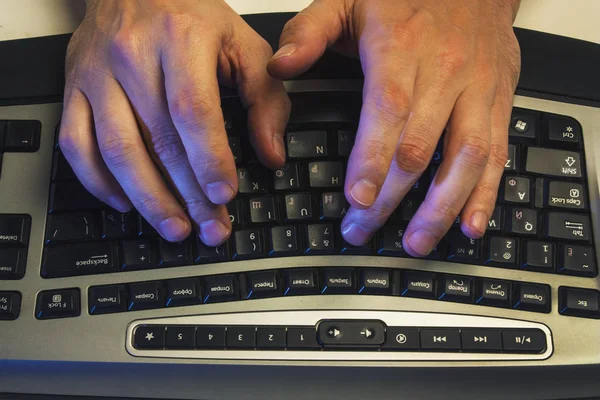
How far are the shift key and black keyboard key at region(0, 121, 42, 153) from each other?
0.09 m

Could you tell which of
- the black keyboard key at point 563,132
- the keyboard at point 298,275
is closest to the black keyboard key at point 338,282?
the keyboard at point 298,275

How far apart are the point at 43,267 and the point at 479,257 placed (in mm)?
349

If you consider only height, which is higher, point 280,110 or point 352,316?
point 280,110

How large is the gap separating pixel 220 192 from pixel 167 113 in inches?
3.0

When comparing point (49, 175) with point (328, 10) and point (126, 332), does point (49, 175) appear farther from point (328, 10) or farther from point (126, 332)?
point (328, 10)

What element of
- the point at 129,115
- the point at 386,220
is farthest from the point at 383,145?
the point at 129,115

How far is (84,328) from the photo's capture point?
15.8 inches

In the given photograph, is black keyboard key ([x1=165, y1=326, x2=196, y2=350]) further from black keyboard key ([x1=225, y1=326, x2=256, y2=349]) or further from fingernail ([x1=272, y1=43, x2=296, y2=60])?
fingernail ([x1=272, y1=43, x2=296, y2=60])

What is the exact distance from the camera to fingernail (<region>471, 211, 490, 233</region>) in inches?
15.7

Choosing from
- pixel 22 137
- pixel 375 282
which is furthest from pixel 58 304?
pixel 375 282

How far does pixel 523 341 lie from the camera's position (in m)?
0.40

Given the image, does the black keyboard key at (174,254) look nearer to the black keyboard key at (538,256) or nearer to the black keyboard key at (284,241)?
the black keyboard key at (284,241)

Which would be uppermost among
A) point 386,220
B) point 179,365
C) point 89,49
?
point 89,49

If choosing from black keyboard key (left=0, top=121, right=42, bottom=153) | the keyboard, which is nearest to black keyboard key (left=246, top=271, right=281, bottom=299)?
the keyboard
